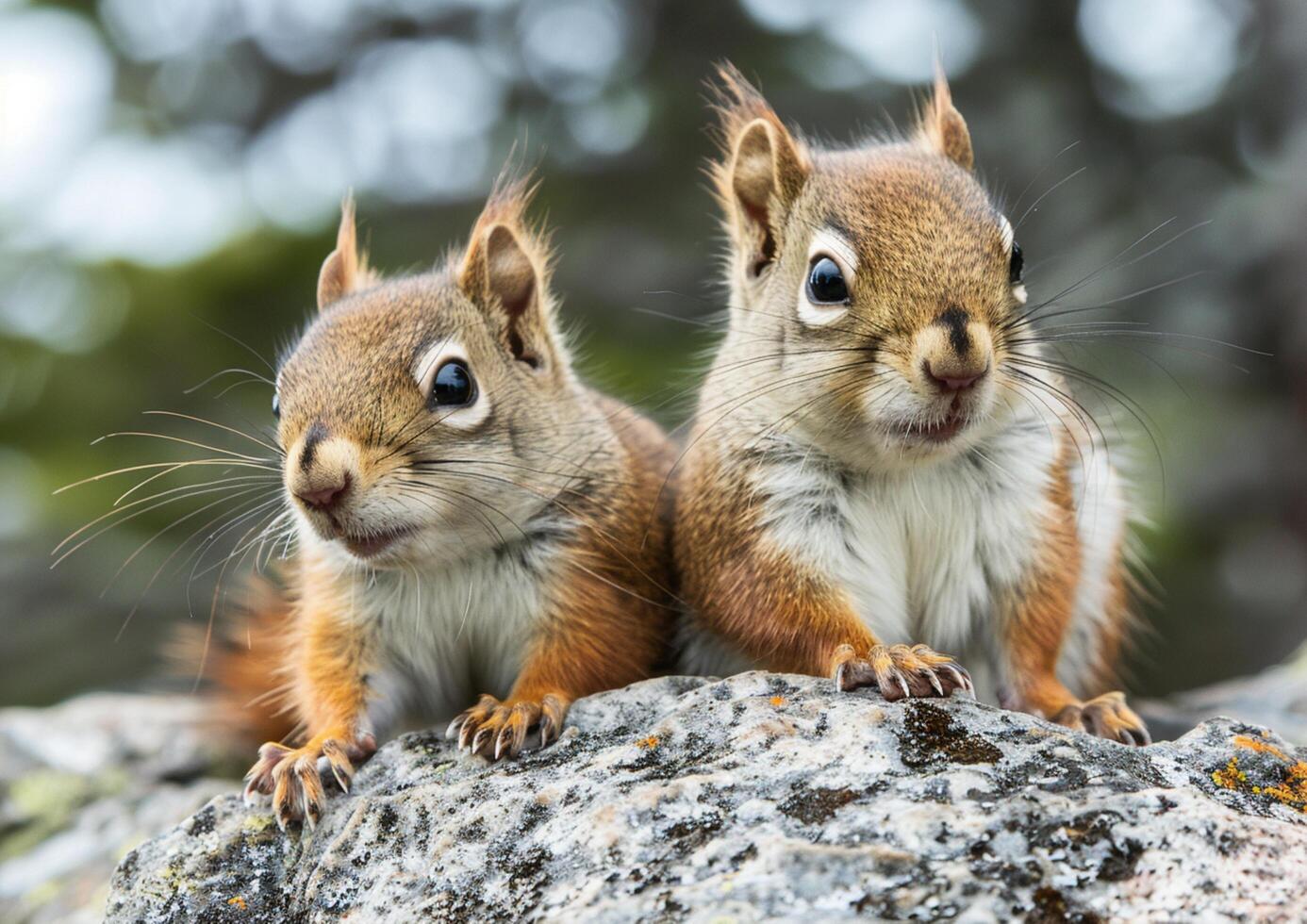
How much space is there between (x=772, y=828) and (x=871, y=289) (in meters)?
1.18

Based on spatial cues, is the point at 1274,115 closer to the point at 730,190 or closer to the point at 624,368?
the point at 624,368

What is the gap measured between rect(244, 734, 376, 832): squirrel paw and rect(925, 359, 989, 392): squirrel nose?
4.59 ft

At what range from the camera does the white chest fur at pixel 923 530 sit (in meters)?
2.78

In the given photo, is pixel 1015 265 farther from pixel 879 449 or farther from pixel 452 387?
pixel 452 387

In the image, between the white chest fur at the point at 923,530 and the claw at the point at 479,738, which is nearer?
the claw at the point at 479,738

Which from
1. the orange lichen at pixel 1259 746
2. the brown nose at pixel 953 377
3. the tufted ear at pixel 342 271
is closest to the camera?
the orange lichen at pixel 1259 746

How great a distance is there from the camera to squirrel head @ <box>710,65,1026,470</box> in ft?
8.11

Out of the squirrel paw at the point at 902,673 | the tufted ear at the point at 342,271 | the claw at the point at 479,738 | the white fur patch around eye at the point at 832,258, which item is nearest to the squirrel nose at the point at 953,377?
the white fur patch around eye at the point at 832,258

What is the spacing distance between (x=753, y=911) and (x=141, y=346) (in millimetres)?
6259

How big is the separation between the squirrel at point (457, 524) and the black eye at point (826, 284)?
71cm


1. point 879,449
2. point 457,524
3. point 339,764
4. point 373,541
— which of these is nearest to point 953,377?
point 879,449

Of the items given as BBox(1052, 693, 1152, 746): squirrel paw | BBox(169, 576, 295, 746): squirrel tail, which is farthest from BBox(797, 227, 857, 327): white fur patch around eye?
BBox(169, 576, 295, 746): squirrel tail

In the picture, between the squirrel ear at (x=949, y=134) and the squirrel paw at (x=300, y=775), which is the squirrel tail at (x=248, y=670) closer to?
the squirrel paw at (x=300, y=775)

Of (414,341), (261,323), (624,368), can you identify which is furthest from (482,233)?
(261,323)
